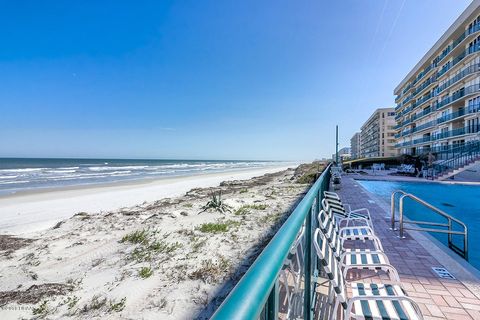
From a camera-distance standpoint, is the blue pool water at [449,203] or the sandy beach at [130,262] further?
the blue pool water at [449,203]

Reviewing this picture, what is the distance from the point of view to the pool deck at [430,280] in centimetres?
280

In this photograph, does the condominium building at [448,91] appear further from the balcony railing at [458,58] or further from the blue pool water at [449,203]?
the blue pool water at [449,203]

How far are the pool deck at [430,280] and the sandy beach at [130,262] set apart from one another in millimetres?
2357

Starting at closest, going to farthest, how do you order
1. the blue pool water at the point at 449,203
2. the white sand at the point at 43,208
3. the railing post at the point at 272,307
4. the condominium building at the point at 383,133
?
the railing post at the point at 272,307 → the blue pool water at the point at 449,203 → the white sand at the point at 43,208 → the condominium building at the point at 383,133

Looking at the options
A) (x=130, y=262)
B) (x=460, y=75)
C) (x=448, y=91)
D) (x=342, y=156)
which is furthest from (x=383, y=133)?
(x=130, y=262)

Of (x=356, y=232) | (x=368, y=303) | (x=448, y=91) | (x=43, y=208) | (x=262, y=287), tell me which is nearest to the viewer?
(x=262, y=287)

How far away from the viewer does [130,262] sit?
462cm

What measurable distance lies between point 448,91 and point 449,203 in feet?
105

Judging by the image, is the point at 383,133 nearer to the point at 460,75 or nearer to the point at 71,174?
the point at 460,75

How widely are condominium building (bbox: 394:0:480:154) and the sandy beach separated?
1277 inches

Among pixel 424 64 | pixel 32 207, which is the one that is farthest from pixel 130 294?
pixel 424 64

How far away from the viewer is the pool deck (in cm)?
280

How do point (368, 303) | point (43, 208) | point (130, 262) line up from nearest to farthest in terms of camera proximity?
point (368, 303) → point (130, 262) → point (43, 208)

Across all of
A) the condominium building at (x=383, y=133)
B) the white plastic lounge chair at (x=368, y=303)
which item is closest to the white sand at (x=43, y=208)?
the white plastic lounge chair at (x=368, y=303)
